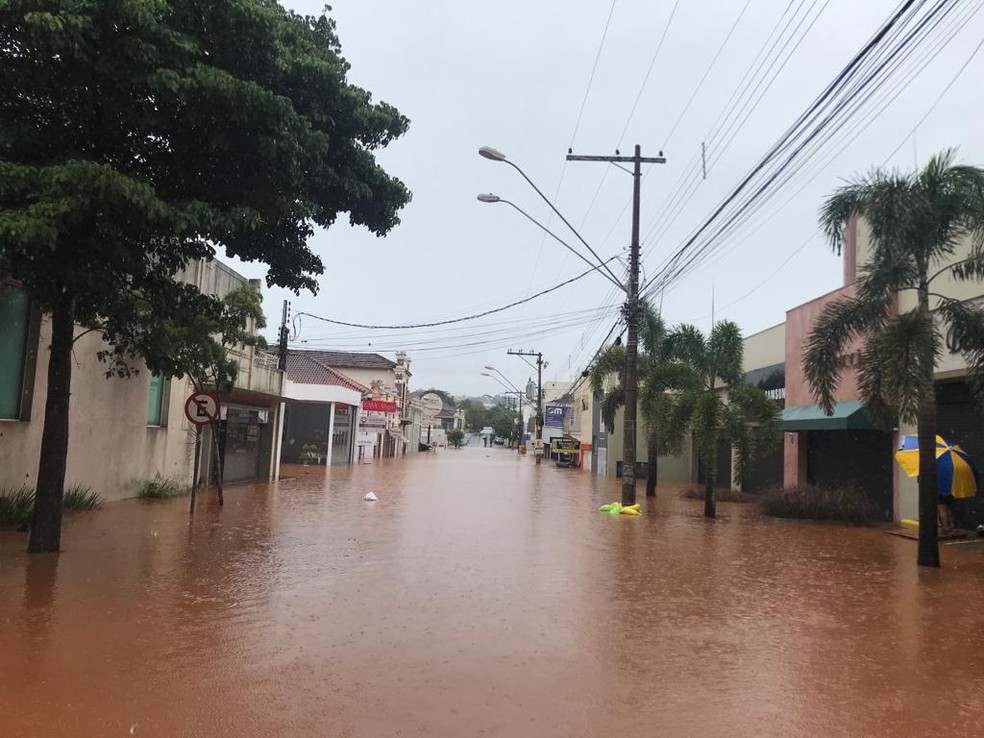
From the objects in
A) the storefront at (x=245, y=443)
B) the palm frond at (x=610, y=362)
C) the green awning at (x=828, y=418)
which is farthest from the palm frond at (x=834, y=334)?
the palm frond at (x=610, y=362)

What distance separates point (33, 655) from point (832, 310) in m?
11.0

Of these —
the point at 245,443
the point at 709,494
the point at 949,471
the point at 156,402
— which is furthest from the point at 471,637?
the point at 245,443

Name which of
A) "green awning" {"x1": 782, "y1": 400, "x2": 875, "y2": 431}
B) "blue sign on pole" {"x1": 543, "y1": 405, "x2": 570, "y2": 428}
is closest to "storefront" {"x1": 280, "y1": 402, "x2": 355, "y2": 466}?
"green awning" {"x1": 782, "y1": 400, "x2": 875, "y2": 431}

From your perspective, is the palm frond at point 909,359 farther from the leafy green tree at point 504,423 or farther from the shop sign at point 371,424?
the leafy green tree at point 504,423

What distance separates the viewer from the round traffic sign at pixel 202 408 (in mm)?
14531

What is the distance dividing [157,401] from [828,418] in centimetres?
1529

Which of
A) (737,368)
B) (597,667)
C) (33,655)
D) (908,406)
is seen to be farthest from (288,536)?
(737,368)

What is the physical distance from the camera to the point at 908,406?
9.83 m

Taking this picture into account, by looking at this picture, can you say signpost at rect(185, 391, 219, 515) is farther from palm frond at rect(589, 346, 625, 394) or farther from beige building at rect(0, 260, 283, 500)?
palm frond at rect(589, 346, 625, 394)

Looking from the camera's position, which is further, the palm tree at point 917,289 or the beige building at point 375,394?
the beige building at point 375,394

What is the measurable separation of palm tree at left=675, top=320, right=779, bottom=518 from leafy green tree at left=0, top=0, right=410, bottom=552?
34.2ft

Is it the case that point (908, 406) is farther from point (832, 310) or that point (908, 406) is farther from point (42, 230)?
point (42, 230)

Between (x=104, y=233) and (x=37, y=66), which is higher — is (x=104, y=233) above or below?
below

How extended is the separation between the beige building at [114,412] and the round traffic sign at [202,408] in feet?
4.95
